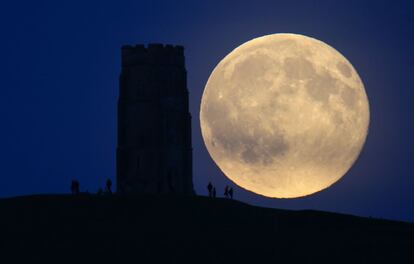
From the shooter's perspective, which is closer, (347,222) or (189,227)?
(189,227)

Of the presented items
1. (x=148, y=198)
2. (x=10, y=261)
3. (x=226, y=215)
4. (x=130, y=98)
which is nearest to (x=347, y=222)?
(x=226, y=215)

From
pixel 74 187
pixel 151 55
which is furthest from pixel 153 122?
pixel 74 187

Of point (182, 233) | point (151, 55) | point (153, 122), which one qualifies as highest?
point (151, 55)

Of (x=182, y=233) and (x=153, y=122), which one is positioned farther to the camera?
(x=153, y=122)

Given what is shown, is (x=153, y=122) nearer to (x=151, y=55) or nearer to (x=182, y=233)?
(x=151, y=55)

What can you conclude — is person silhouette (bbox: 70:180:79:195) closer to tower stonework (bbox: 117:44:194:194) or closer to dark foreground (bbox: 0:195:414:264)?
dark foreground (bbox: 0:195:414:264)

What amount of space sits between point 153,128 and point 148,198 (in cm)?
2428

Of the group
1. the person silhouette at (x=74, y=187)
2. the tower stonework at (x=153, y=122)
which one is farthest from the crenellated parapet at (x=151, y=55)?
the person silhouette at (x=74, y=187)

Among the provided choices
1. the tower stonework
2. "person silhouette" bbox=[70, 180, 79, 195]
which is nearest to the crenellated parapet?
the tower stonework

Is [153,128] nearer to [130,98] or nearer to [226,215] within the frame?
[130,98]

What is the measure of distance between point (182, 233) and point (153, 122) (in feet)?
109

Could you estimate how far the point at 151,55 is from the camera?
98500 mm

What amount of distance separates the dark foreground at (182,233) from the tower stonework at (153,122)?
22546 mm

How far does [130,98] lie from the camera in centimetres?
9850
